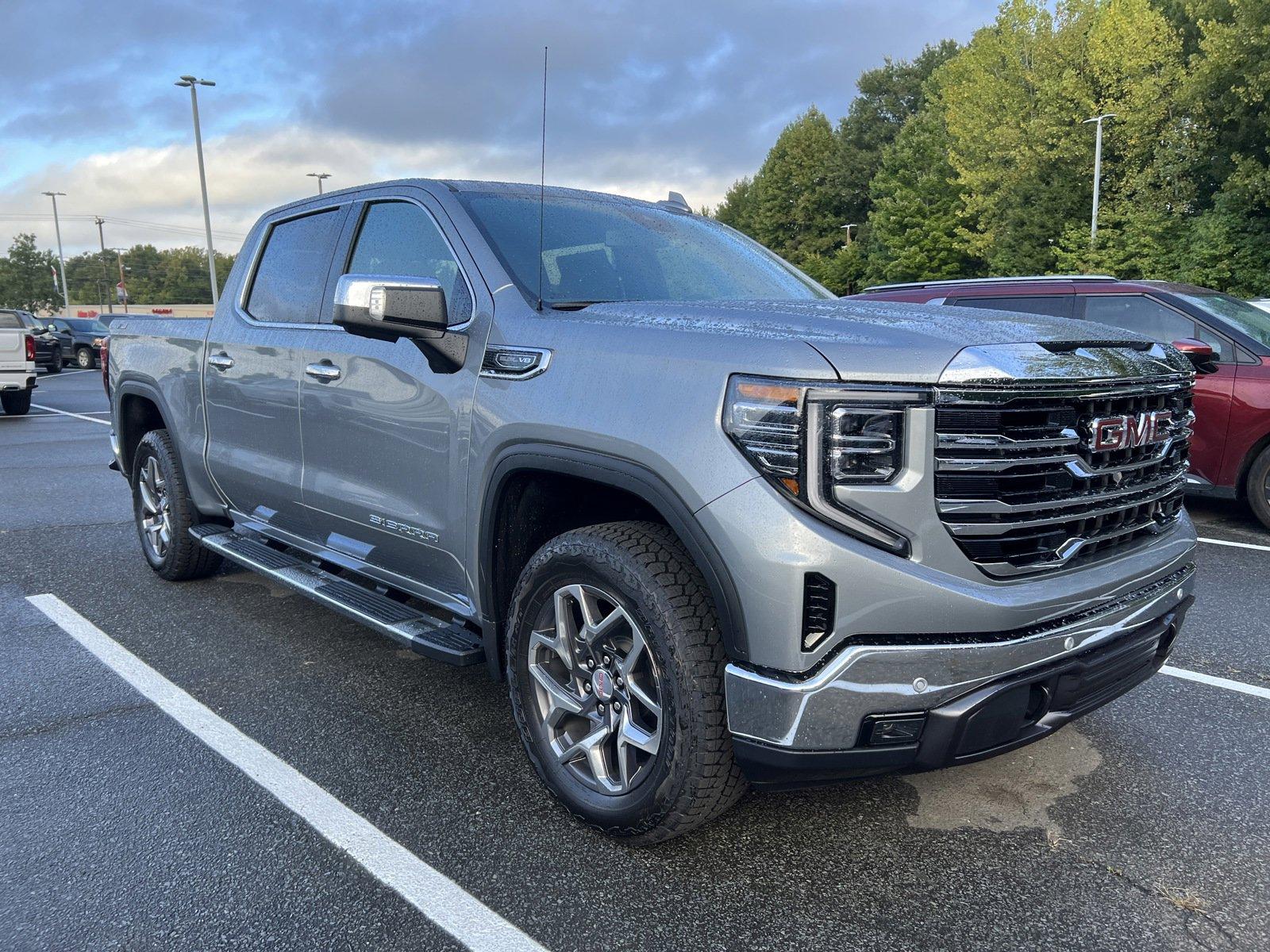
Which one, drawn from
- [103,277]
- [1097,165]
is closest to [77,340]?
[1097,165]

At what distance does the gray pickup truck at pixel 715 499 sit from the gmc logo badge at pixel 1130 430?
0.04ft

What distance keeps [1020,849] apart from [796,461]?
135cm

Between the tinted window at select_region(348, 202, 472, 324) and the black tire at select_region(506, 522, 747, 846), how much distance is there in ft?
3.13

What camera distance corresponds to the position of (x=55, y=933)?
229cm

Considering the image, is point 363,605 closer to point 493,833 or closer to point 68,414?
point 493,833

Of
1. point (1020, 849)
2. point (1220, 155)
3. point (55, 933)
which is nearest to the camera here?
point (55, 933)

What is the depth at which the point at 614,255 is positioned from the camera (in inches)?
133

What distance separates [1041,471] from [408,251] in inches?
89.2

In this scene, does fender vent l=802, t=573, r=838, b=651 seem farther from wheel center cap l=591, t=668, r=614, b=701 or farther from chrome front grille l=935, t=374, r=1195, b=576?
wheel center cap l=591, t=668, r=614, b=701

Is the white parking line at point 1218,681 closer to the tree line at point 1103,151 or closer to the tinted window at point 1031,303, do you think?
the tinted window at point 1031,303

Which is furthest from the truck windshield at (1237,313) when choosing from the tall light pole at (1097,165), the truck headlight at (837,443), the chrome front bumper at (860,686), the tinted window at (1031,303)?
the tall light pole at (1097,165)

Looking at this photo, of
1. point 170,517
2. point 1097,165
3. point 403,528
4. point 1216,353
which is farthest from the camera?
point 1097,165

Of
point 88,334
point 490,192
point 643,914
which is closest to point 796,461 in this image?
point 643,914

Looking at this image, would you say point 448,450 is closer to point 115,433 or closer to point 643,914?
point 643,914
